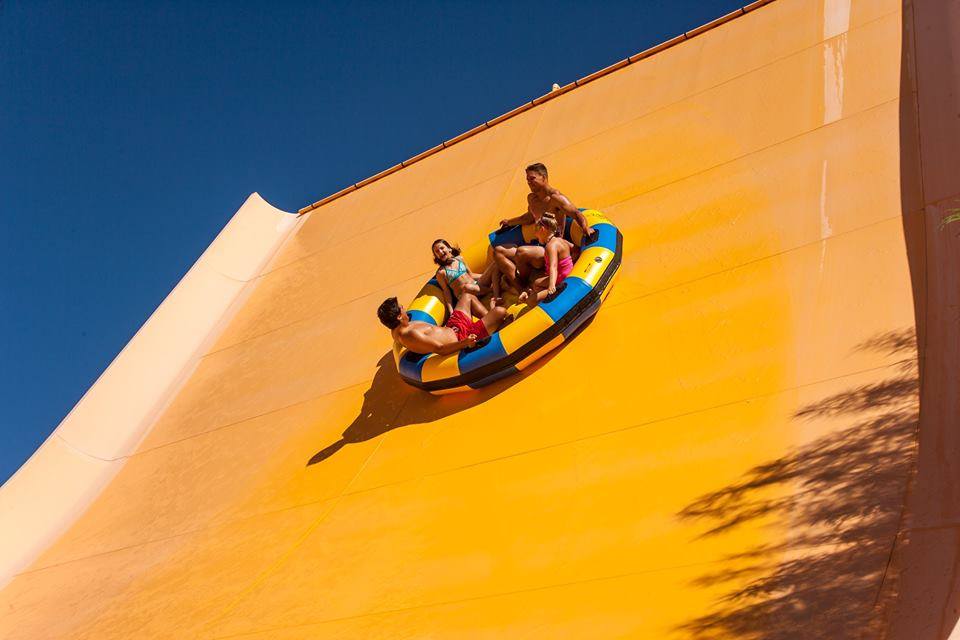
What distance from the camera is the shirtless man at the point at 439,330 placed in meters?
6.29

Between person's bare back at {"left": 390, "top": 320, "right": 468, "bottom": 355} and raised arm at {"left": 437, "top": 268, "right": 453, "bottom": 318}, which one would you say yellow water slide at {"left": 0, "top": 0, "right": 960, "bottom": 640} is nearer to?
person's bare back at {"left": 390, "top": 320, "right": 468, "bottom": 355}

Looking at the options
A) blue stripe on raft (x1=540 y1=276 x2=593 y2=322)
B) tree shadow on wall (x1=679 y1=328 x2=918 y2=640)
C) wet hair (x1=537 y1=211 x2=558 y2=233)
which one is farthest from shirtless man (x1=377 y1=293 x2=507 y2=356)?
tree shadow on wall (x1=679 y1=328 x2=918 y2=640)

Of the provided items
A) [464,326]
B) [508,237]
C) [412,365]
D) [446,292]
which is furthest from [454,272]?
[412,365]

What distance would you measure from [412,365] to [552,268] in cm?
112

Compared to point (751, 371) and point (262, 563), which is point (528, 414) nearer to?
point (751, 371)

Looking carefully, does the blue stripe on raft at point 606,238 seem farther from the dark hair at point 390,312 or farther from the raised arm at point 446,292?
the dark hair at point 390,312

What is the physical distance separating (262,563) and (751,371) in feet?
9.75

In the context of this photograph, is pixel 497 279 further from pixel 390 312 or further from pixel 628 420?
pixel 628 420

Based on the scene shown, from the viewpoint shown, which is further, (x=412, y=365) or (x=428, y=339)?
(x=412, y=365)

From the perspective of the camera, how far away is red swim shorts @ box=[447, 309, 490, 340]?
650 cm

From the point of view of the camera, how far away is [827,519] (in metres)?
3.58

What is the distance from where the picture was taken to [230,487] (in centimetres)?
691

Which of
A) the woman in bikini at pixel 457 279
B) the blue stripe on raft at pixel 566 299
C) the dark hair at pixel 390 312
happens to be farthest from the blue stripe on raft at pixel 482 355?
the woman in bikini at pixel 457 279

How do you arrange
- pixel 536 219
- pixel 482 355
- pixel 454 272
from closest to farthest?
1. pixel 482 355
2. pixel 536 219
3. pixel 454 272
